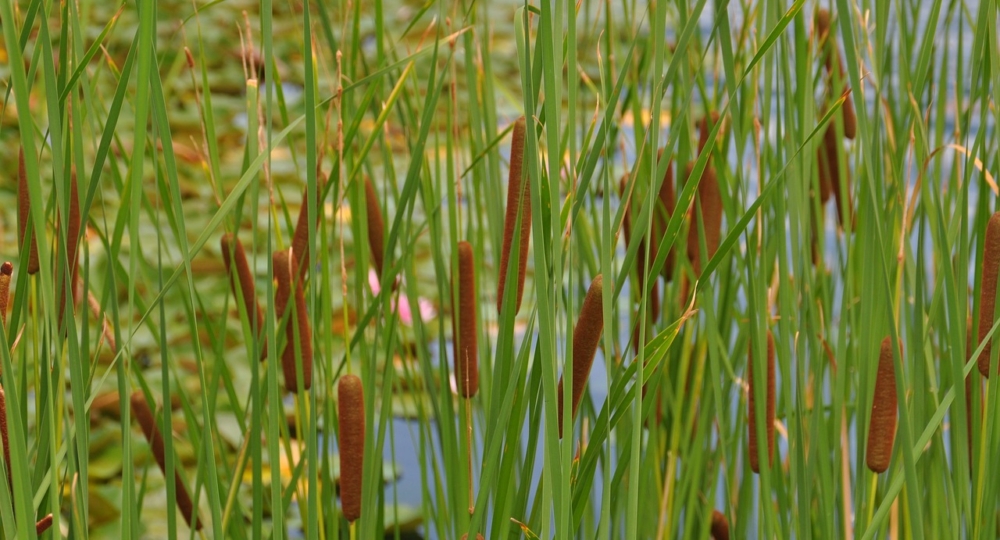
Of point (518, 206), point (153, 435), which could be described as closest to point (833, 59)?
point (518, 206)

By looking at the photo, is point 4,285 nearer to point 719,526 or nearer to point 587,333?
point 587,333

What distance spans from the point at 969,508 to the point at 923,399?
53mm

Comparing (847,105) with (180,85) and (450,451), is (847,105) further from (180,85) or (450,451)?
(180,85)

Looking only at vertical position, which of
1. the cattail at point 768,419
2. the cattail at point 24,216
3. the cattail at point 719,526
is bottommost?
the cattail at point 719,526

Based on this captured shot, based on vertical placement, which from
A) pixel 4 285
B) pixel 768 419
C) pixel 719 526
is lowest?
pixel 719 526

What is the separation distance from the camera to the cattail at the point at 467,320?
0.53 meters

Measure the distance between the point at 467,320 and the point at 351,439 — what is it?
89 millimetres

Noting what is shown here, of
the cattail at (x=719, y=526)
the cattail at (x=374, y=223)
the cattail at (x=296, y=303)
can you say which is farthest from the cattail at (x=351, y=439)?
the cattail at (x=719, y=526)

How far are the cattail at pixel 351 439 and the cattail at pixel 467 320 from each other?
2.7 inches

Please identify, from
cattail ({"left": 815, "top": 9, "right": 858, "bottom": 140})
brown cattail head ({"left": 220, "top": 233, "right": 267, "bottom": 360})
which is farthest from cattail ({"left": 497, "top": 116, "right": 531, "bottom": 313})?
cattail ({"left": 815, "top": 9, "right": 858, "bottom": 140})

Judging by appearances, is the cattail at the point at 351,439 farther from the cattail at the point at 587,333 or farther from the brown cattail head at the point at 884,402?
the brown cattail head at the point at 884,402

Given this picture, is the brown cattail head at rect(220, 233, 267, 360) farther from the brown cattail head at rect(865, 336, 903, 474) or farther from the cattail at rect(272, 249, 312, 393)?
the brown cattail head at rect(865, 336, 903, 474)

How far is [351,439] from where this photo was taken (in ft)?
1.58

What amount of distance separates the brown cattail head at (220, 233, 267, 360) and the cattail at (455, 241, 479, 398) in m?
0.10
